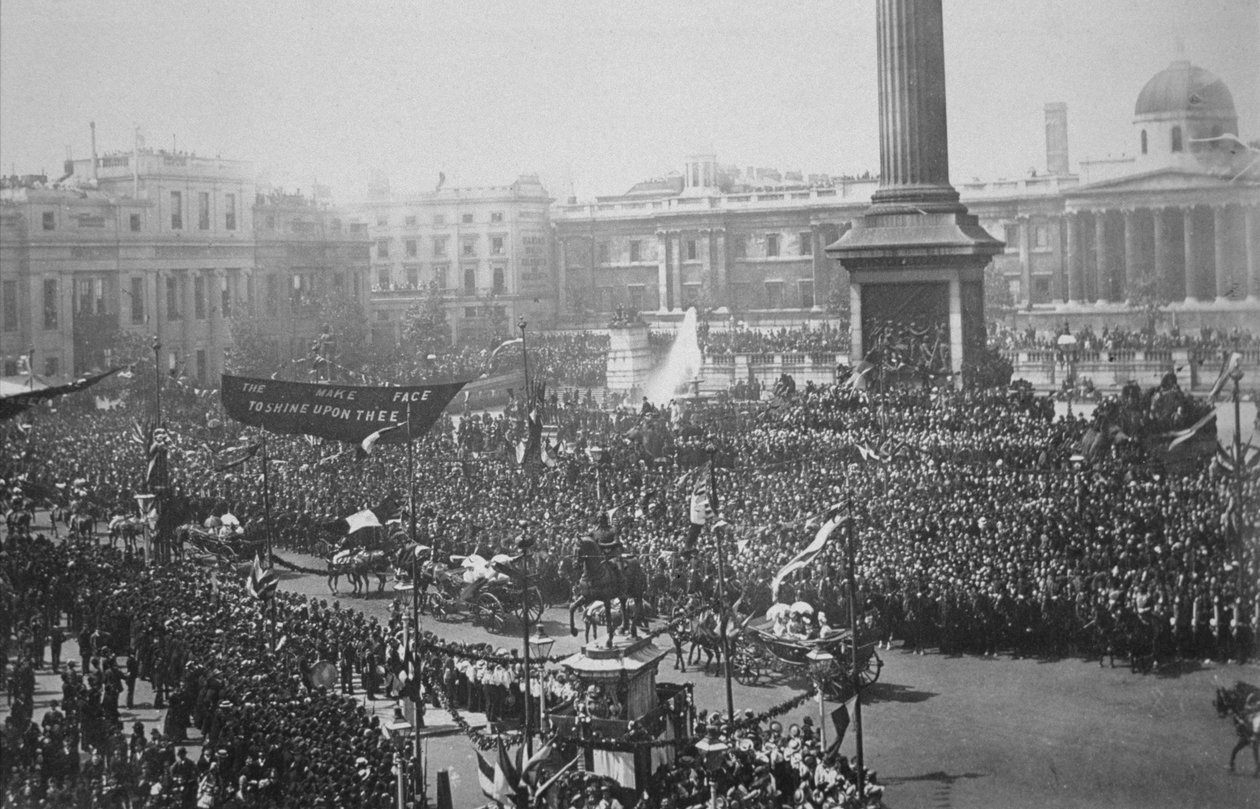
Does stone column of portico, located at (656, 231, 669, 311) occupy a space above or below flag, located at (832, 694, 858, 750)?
above

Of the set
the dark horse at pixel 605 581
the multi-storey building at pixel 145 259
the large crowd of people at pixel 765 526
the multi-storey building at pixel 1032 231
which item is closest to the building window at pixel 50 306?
the multi-storey building at pixel 145 259

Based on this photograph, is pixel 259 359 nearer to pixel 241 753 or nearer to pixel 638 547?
pixel 638 547

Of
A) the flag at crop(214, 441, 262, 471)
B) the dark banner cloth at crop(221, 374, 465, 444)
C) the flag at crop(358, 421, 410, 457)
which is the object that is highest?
the dark banner cloth at crop(221, 374, 465, 444)

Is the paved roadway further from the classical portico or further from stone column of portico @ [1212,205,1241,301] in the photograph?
stone column of portico @ [1212,205,1241,301]

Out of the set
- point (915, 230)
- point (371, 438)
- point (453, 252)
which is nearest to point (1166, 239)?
point (915, 230)

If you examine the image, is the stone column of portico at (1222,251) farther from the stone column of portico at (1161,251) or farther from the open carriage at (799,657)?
the open carriage at (799,657)

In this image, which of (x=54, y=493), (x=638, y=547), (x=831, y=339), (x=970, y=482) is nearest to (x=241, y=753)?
(x=638, y=547)

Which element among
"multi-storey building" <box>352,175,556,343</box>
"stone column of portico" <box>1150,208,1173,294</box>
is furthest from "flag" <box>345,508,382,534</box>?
"multi-storey building" <box>352,175,556,343</box>
